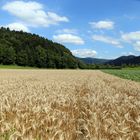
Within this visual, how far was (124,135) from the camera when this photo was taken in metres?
5.87

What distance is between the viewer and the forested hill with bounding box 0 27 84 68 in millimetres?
133750

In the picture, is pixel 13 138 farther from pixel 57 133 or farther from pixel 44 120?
pixel 44 120

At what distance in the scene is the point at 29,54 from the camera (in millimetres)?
147000

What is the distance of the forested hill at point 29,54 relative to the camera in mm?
133750

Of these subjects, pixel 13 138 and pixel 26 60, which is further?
pixel 26 60

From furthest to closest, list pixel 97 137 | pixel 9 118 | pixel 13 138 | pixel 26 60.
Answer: pixel 26 60 → pixel 9 118 → pixel 97 137 → pixel 13 138

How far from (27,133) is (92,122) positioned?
131 centimetres

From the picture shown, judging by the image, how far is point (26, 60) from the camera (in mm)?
139625

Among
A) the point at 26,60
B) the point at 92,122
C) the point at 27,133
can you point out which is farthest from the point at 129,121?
the point at 26,60

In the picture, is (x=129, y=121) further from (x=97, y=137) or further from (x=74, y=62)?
(x=74, y=62)

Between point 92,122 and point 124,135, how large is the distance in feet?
3.03

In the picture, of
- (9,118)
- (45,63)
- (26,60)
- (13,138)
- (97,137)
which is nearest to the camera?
(13,138)

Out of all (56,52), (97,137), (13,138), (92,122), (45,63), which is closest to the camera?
(13,138)

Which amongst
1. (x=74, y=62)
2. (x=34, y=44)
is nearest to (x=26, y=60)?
(x=74, y=62)
